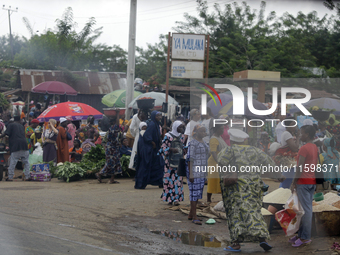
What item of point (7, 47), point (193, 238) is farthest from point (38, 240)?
point (7, 47)

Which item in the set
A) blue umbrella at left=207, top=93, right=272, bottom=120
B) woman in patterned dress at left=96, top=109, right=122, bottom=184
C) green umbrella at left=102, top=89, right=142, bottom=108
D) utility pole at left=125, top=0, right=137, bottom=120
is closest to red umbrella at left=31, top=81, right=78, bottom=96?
green umbrella at left=102, top=89, right=142, bottom=108

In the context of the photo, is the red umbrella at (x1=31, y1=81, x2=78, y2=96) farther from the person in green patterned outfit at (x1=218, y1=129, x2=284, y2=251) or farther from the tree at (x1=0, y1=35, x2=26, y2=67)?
the tree at (x1=0, y1=35, x2=26, y2=67)

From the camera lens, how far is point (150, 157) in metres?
10.0

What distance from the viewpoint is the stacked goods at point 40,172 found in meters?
11.9

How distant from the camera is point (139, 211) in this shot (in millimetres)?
7641

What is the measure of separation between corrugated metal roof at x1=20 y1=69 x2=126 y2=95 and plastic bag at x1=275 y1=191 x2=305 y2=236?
23599mm

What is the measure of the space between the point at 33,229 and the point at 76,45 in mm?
28504

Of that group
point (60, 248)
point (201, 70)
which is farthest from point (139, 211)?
point (201, 70)

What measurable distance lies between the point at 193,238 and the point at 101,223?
1.57 metres

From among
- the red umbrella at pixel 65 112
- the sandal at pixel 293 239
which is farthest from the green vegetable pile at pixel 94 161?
the sandal at pixel 293 239

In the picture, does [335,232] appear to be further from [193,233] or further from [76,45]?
[76,45]

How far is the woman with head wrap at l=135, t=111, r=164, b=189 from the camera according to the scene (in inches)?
384

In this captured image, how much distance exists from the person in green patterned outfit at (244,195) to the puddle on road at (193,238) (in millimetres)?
573

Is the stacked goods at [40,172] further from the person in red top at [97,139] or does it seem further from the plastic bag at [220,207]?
the plastic bag at [220,207]
